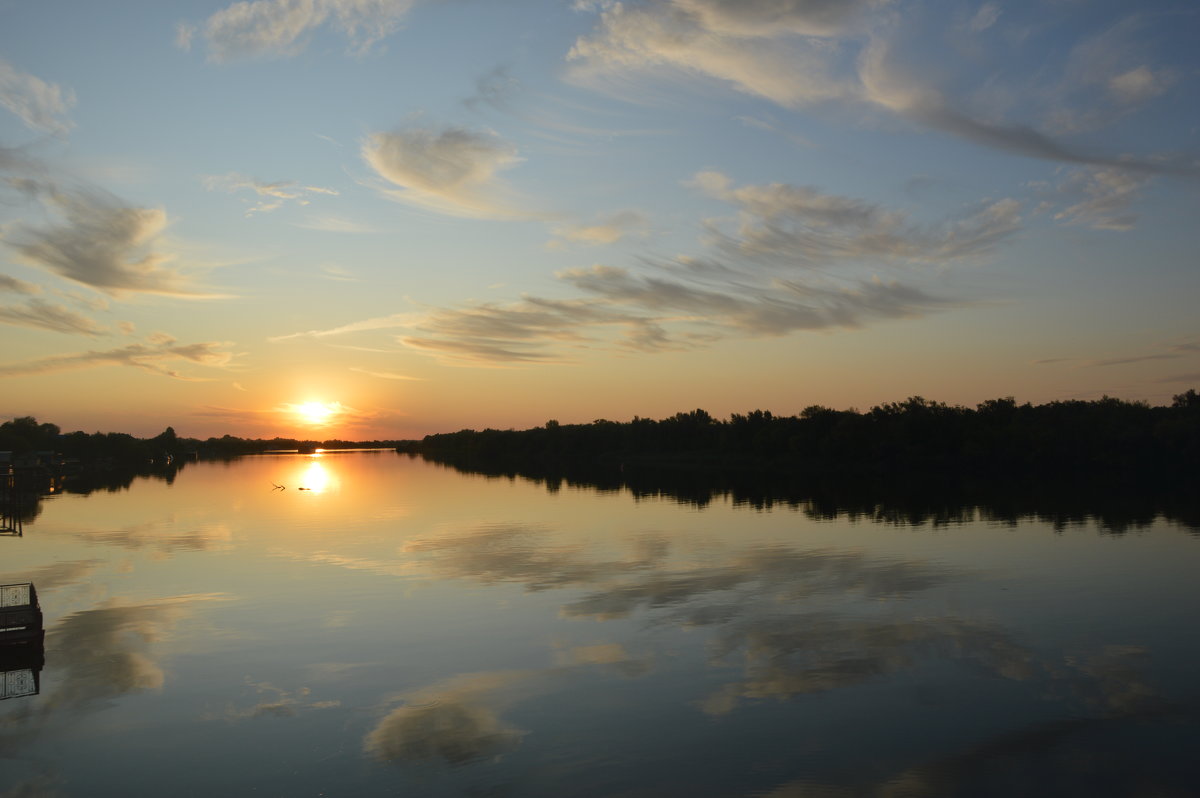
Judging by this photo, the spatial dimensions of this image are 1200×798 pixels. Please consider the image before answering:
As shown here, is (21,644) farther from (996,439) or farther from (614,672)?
(996,439)

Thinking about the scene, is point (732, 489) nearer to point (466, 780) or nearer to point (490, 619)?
point (490, 619)

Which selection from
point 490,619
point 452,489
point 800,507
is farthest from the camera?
point 452,489

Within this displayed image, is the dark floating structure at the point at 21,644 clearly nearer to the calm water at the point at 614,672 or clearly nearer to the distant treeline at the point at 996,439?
the calm water at the point at 614,672

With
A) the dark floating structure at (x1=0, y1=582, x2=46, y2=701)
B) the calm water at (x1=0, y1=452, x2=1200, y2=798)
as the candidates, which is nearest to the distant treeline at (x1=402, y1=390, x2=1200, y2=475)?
the calm water at (x1=0, y1=452, x2=1200, y2=798)

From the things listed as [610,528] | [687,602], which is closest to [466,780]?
[687,602]

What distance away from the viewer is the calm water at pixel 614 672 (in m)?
17.6

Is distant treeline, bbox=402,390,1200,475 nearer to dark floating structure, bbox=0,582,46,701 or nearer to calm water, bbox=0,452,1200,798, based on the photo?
calm water, bbox=0,452,1200,798

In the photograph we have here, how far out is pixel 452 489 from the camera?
11238cm

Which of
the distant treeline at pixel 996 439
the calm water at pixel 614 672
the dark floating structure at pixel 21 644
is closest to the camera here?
the calm water at pixel 614 672

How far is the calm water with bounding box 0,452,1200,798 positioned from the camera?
57.8 feet

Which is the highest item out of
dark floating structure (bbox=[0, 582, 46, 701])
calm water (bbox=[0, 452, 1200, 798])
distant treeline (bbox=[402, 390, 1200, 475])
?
distant treeline (bbox=[402, 390, 1200, 475])

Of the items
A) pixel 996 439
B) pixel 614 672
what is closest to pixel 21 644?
pixel 614 672

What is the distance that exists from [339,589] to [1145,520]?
58.9 metres

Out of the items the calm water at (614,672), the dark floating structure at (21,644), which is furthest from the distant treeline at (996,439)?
the dark floating structure at (21,644)
